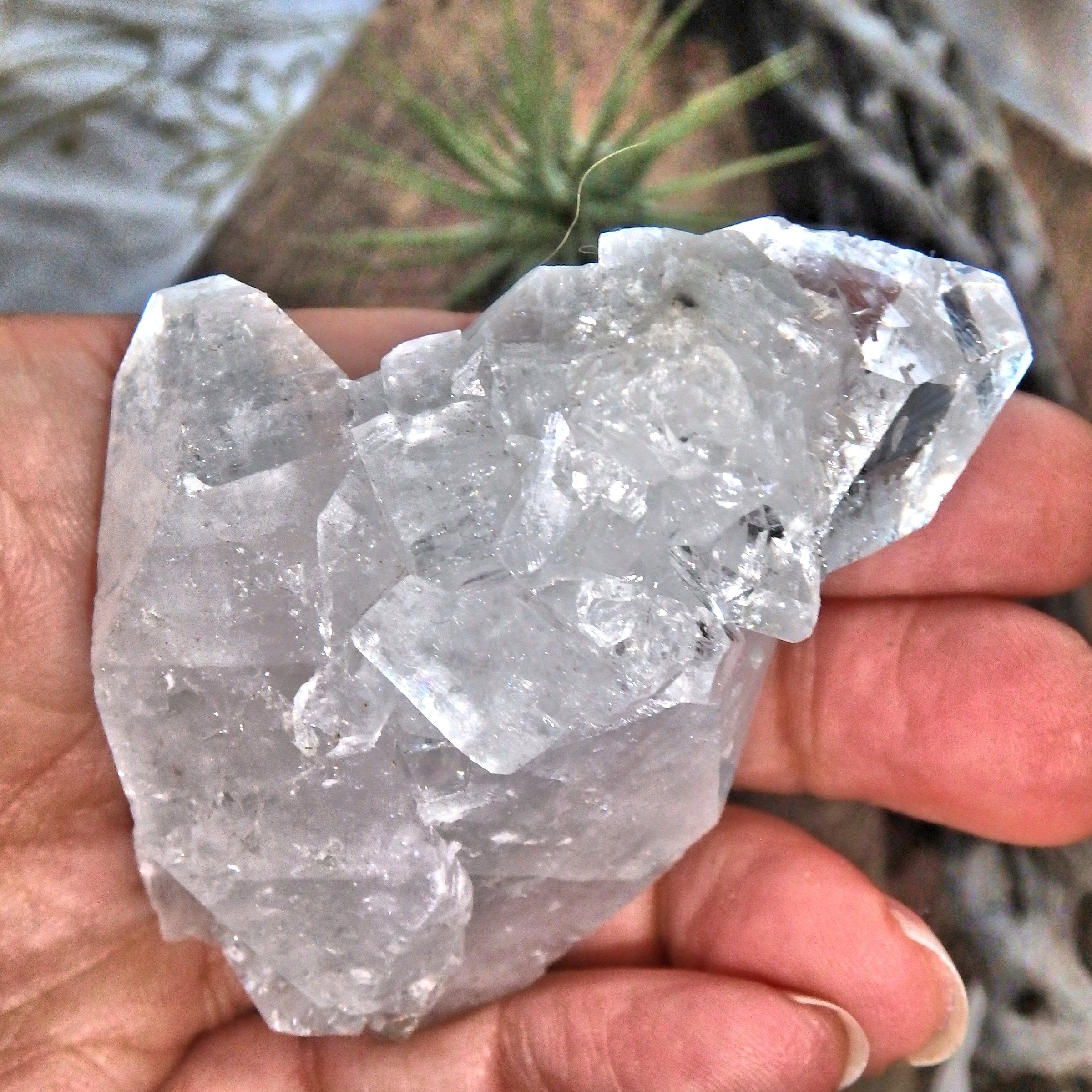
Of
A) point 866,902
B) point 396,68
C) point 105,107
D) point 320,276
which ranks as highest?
point 396,68

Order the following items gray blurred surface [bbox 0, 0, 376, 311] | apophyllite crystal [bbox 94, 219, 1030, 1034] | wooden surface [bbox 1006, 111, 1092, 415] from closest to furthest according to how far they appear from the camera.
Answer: apophyllite crystal [bbox 94, 219, 1030, 1034] → wooden surface [bbox 1006, 111, 1092, 415] → gray blurred surface [bbox 0, 0, 376, 311]

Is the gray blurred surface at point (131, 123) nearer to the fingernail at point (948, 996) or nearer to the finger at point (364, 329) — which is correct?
the finger at point (364, 329)

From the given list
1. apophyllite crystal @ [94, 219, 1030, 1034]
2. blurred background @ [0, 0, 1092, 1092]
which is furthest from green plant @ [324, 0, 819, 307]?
apophyllite crystal @ [94, 219, 1030, 1034]

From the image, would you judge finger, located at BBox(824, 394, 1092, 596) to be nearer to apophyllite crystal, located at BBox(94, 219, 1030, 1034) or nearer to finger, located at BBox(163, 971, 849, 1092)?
apophyllite crystal, located at BBox(94, 219, 1030, 1034)

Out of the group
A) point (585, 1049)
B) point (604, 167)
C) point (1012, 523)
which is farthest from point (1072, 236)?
point (585, 1049)

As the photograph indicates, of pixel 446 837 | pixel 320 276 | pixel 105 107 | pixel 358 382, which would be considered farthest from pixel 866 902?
pixel 105 107

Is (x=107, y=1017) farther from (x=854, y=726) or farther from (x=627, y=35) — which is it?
(x=627, y=35)

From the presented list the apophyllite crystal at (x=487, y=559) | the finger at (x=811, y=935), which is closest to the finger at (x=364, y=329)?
the apophyllite crystal at (x=487, y=559)

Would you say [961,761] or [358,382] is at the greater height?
[358,382]
